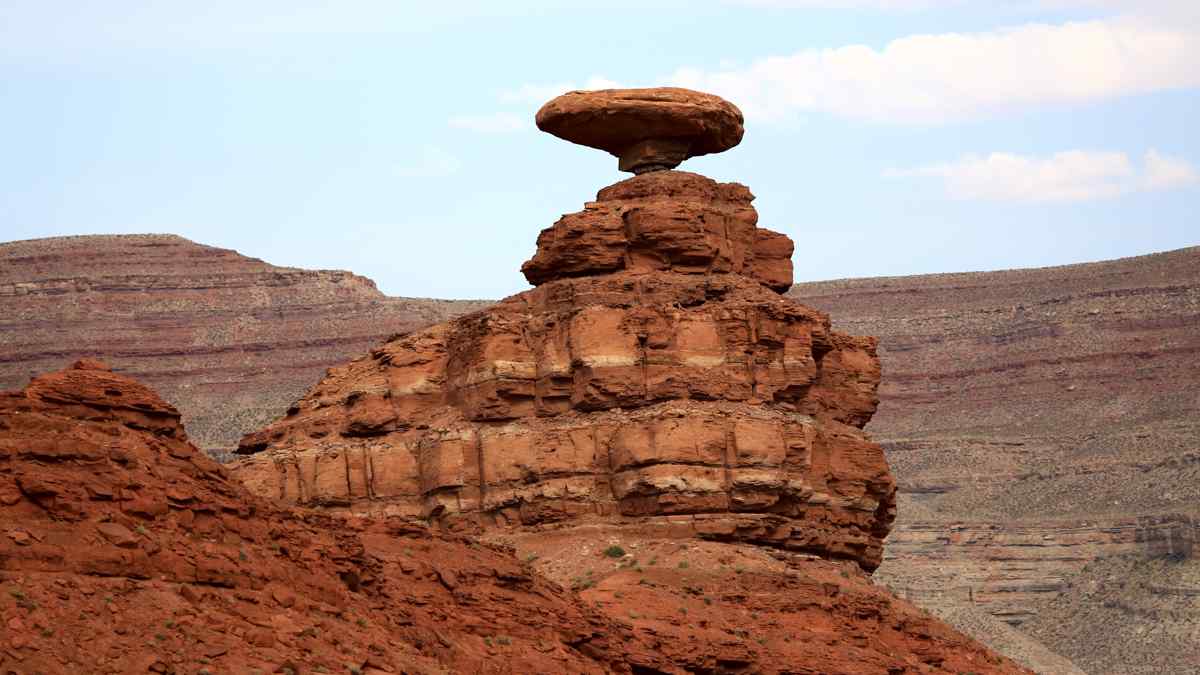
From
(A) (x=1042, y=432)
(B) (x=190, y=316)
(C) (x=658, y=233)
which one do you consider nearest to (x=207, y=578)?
(C) (x=658, y=233)

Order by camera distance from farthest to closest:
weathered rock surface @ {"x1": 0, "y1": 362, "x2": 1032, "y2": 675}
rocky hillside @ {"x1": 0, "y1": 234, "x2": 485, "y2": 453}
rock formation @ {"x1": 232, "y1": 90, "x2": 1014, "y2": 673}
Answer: rocky hillside @ {"x1": 0, "y1": 234, "x2": 485, "y2": 453}, rock formation @ {"x1": 232, "y1": 90, "x2": 1014, "y2": 673}, weathered rock surface @ {"x1": 0, "y1": 362, "x2": 1032, "y2": 675}

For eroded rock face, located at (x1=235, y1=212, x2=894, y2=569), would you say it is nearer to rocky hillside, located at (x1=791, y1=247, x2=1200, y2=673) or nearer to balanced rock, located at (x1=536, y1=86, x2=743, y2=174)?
balanced rock, located at (x1=536, y1=86, x2=743, y2=174)

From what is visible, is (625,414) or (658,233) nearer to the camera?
(625,414)

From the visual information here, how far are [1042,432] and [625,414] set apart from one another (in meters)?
121

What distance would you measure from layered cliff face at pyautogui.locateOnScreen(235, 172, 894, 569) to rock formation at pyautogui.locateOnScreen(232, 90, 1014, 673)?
40 mm

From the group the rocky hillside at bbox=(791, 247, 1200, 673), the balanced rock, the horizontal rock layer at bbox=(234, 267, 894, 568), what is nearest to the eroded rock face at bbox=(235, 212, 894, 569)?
the horizontal rock layer at bbox=(234, 267, 894, 568)

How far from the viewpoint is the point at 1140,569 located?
5221 inches

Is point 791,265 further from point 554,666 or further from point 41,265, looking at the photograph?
point 41,265

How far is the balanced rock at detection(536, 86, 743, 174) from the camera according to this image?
53.0m

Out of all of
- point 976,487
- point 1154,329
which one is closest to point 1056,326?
point 1154,329

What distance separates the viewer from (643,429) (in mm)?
48562

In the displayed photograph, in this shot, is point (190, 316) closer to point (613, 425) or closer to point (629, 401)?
point (629, 401)

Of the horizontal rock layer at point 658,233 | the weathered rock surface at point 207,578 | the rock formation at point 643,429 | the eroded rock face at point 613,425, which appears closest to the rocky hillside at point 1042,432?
the horizontal rock layer at point 658,233

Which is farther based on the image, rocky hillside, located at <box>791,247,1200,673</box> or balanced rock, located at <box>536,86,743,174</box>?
rocky hillside, located at <box>791,247,1200,673</box>
